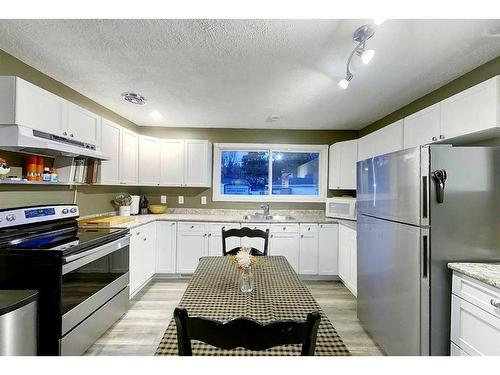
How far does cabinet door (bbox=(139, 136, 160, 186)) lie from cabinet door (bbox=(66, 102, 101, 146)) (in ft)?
3.29

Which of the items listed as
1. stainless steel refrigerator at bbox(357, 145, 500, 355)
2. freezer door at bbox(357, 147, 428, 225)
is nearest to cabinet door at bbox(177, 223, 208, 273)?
freezer door at bbox(357, 147, 428, 225)

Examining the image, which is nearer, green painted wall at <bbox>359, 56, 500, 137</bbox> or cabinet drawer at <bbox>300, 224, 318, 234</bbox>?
green painted wall at <bbox>359, 56, 500, 137</bbox>

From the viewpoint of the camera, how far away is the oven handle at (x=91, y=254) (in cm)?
165

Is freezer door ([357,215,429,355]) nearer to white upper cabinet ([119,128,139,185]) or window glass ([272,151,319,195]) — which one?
window glass ([272,151,319,195])

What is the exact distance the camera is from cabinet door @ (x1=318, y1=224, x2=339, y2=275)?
11.4 feet

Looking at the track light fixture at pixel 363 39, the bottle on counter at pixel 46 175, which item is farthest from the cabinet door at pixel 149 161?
the track light fixture at pixel 363 39

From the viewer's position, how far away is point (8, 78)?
1688 millimetres

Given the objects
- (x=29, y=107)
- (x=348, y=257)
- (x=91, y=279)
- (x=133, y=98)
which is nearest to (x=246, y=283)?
(x=91, y=279)

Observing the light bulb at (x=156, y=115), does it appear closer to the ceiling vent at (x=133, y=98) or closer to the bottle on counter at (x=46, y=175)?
the ceiling vent at (x=133, y=98)

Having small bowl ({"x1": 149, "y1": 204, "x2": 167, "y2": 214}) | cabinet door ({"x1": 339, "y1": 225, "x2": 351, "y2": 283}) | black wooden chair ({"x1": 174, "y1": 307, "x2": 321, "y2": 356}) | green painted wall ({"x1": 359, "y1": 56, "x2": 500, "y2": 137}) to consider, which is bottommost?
cabinet door ({"x1": 339, "y1": 225, "x2": 351, "y2": 283})

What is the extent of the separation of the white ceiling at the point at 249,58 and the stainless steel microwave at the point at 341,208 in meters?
Answer: 1.24

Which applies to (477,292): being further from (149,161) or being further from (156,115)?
(149,161)
